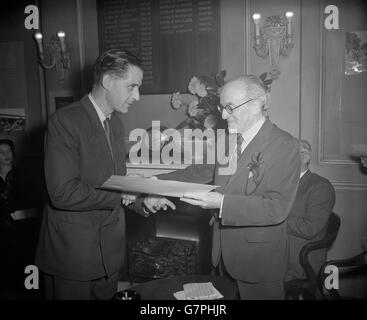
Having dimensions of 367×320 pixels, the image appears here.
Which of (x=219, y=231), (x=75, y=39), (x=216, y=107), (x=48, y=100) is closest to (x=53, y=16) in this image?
(x=75, y=39)

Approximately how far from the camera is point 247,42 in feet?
5.44

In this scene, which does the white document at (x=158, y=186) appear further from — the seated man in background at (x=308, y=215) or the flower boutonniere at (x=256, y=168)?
the seated man in background at (x=308, y=215)

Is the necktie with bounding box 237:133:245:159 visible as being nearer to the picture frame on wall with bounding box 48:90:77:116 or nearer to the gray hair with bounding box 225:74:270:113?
the gray hair with bounding box 225:74:270:113

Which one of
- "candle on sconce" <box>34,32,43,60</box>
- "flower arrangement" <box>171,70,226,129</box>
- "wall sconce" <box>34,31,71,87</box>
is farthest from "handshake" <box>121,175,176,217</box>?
"candle on sconce" <box>34,32,43,60</box>

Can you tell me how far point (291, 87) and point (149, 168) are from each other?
0.80m

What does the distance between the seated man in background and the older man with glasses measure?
0.40 m

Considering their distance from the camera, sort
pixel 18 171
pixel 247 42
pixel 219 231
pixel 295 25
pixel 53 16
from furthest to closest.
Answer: pixel 18 171 < pixel 53 16 < pixel 247 42 < pixel 295 25 < pixel 219 231

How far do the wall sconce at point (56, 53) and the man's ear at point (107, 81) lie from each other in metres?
0.80

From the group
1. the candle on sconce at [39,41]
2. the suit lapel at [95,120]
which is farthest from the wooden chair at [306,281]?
the candle on sconce at [39,41]

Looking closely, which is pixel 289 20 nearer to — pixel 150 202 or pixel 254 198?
pixel 254 198

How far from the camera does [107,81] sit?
117 centimetres

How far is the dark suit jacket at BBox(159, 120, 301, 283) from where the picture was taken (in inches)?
43.7
